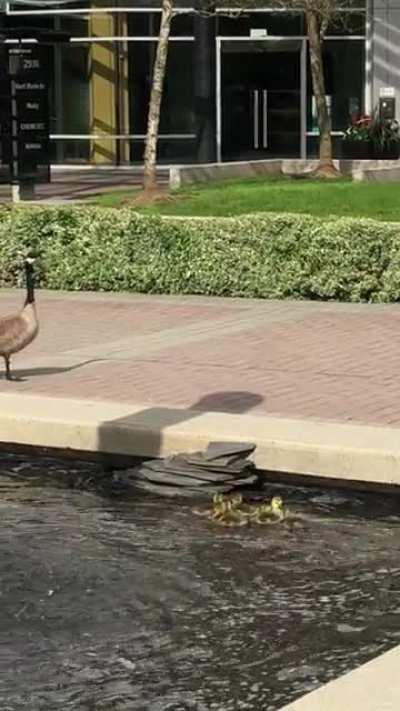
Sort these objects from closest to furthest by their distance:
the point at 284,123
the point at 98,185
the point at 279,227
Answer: the point at 279,227 → the point at 98,185 → the point at 284,123

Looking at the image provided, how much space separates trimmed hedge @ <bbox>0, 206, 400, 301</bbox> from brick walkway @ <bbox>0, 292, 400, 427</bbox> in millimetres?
321

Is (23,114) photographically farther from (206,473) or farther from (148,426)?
(206,473)

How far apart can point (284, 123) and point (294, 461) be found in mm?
24709

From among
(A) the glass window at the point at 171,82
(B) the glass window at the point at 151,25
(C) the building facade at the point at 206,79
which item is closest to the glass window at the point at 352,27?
(C) the building facade at the point at 206,79

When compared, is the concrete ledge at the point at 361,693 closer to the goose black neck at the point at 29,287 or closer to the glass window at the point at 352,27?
the goose black neck at the point at 29,287

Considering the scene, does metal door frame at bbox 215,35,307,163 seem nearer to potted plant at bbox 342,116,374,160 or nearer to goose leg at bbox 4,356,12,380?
potted plant at bbox 342,116,374,160

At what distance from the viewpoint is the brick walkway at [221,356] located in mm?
9008

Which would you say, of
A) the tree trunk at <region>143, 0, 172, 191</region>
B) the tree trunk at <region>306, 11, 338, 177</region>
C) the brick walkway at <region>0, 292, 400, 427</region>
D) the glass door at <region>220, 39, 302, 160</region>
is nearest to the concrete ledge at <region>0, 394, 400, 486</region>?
the brick walkway at <region>0, 292, 400, 427</region>

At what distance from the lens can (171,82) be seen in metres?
31.8

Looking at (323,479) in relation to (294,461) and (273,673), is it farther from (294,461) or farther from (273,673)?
(273,673)

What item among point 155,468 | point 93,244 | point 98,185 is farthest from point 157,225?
point 98,185

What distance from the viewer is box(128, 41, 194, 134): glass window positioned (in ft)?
104

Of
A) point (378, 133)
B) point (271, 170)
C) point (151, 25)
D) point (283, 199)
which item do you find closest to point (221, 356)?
point (283, 199)

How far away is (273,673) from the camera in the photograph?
17.3ft
